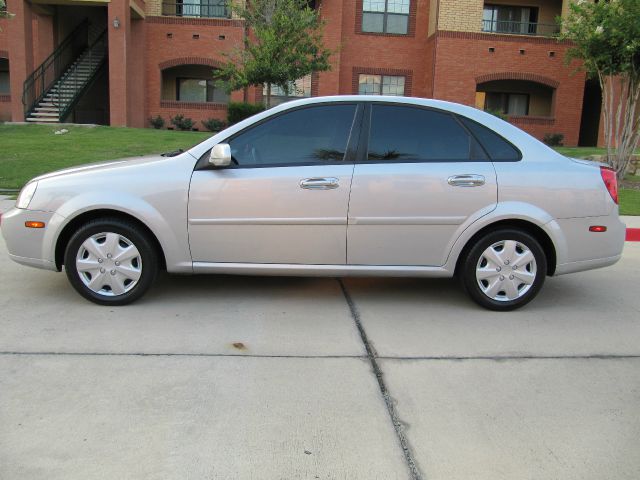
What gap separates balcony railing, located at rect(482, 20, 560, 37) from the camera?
83.1 feet

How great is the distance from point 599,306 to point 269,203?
Result: 304cm

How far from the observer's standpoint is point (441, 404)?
328 centimetres

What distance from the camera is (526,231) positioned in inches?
191

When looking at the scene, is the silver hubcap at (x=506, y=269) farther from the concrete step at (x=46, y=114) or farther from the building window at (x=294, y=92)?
the concrete step at (x=46, y=114)

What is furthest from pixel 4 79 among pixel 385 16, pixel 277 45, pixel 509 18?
pixel 509 18

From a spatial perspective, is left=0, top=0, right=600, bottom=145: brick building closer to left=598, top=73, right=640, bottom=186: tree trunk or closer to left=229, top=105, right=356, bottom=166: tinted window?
left=598, top=73, right=640, bottom=186: tree trunk

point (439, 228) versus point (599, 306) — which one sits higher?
point (439, 228)

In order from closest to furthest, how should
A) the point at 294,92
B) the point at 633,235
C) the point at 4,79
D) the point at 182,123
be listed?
the point at 633,235 < the point at 182,123 < the point at 294,92 < the point at 4,79

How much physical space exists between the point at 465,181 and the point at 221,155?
193 centimetres

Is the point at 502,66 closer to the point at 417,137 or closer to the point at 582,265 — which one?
the point at 582,265

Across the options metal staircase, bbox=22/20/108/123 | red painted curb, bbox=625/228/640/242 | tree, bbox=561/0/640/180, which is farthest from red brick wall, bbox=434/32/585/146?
red painted curb, bbox=625/228/640/242

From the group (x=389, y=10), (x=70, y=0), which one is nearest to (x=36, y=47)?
(x=70, y=0)

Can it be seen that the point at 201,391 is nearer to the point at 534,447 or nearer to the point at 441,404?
the point at 441,404

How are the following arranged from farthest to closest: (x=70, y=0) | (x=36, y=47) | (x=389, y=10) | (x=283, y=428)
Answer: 1. (x=389, y=10)
2. (x=36, y=47)
3. (x=70, y=0)
4. (x=283, y=428)
